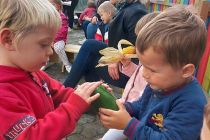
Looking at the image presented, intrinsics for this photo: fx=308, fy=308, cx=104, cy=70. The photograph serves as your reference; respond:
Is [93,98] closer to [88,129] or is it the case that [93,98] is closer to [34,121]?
[34,121]

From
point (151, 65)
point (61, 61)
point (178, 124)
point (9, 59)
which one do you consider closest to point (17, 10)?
point (9, 59)

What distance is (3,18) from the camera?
4.39ft

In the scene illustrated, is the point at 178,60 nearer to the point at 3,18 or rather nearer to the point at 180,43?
the point at 180,43

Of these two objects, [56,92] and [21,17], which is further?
[56,92]

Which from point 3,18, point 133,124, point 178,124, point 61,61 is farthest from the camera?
point 61,61

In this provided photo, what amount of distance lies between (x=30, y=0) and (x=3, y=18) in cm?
15

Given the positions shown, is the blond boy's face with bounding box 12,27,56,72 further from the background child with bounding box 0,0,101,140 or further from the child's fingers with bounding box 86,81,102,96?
the child's fingers with bounding box 86,81,102,96

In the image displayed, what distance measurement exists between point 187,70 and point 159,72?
0.14 m

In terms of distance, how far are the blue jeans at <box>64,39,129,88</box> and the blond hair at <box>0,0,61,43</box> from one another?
1.82 m

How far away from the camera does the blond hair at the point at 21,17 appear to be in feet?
4.39

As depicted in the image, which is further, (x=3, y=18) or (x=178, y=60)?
(x=178, y=60)

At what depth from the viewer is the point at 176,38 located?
1.43m

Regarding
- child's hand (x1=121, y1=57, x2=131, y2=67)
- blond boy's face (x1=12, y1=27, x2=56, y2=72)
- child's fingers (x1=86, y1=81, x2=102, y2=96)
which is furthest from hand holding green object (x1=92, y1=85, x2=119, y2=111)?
child's hand (x1=121, y1=57, x2=131, y2=67)

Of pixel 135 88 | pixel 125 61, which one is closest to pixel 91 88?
pixel 135 88
